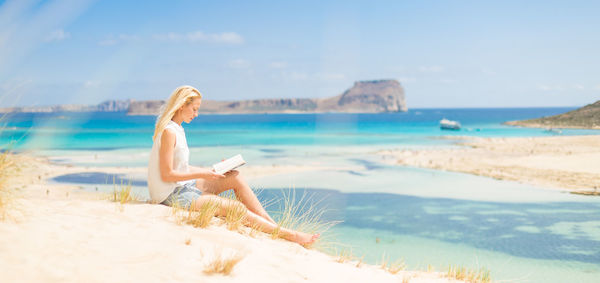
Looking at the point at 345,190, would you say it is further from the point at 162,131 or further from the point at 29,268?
the point at 29,268

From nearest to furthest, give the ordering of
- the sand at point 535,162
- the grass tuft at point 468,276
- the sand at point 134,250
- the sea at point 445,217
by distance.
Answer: the sand at point 134,250
the grass tuft at point 468,276
the sea at point 445,217
the sand at point 535,162

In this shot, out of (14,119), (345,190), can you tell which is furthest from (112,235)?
(345,190)

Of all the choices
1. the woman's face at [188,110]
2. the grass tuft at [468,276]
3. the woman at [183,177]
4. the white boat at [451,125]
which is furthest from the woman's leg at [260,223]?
the white boat at [451,125]

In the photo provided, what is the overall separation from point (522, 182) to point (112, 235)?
1305 centimetres

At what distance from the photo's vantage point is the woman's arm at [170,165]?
426 cm

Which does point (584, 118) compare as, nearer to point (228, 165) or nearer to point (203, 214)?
point (228, 165)

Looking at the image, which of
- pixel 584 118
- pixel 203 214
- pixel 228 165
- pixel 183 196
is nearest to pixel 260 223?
pixel 203 214

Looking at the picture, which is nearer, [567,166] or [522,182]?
[522,182]

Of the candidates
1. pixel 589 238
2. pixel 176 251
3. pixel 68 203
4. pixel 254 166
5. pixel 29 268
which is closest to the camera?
pixel 29 268

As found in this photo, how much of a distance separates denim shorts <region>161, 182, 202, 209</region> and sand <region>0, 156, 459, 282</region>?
0.41 feet

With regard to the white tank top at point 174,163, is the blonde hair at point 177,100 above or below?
above

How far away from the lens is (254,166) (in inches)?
761

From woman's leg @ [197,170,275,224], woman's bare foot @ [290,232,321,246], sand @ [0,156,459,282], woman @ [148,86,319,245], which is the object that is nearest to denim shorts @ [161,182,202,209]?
woman @ [148,86,319,245]

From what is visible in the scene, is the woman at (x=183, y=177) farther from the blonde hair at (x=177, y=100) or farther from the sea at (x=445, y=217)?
the sea at (x=445, y=217)
